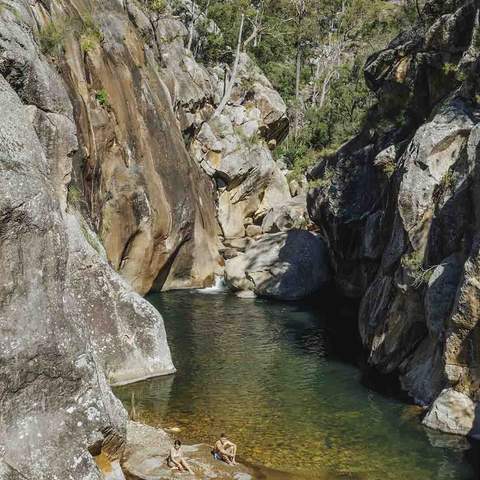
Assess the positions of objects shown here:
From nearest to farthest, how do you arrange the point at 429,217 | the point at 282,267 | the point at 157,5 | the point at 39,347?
the point at 39,347 < the point at 429,217 < the point at 282,267 < the point at 157,5

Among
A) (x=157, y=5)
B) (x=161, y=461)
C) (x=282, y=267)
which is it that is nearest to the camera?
(x=161, y=461)

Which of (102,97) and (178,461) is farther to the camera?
(102,97)

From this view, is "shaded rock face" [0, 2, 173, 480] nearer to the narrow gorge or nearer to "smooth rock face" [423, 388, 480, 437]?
the narrow gorge

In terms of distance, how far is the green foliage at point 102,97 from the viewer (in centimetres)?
2995

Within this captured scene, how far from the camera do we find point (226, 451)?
15.0m

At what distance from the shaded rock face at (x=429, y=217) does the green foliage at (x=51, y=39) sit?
14.6m

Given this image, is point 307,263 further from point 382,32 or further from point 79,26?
point 382,32

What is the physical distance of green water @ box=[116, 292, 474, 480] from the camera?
15703 millimetres

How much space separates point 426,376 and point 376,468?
18.1 ft

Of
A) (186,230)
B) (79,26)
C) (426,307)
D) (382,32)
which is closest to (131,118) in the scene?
(79,26)

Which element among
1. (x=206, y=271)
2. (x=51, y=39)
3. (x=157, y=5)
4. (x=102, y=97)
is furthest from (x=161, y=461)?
(x=157, y=5)

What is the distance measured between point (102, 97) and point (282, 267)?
1551 centimetres

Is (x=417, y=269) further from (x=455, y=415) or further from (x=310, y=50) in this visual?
(x=310, y=50)

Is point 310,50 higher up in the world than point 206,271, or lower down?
higher up
